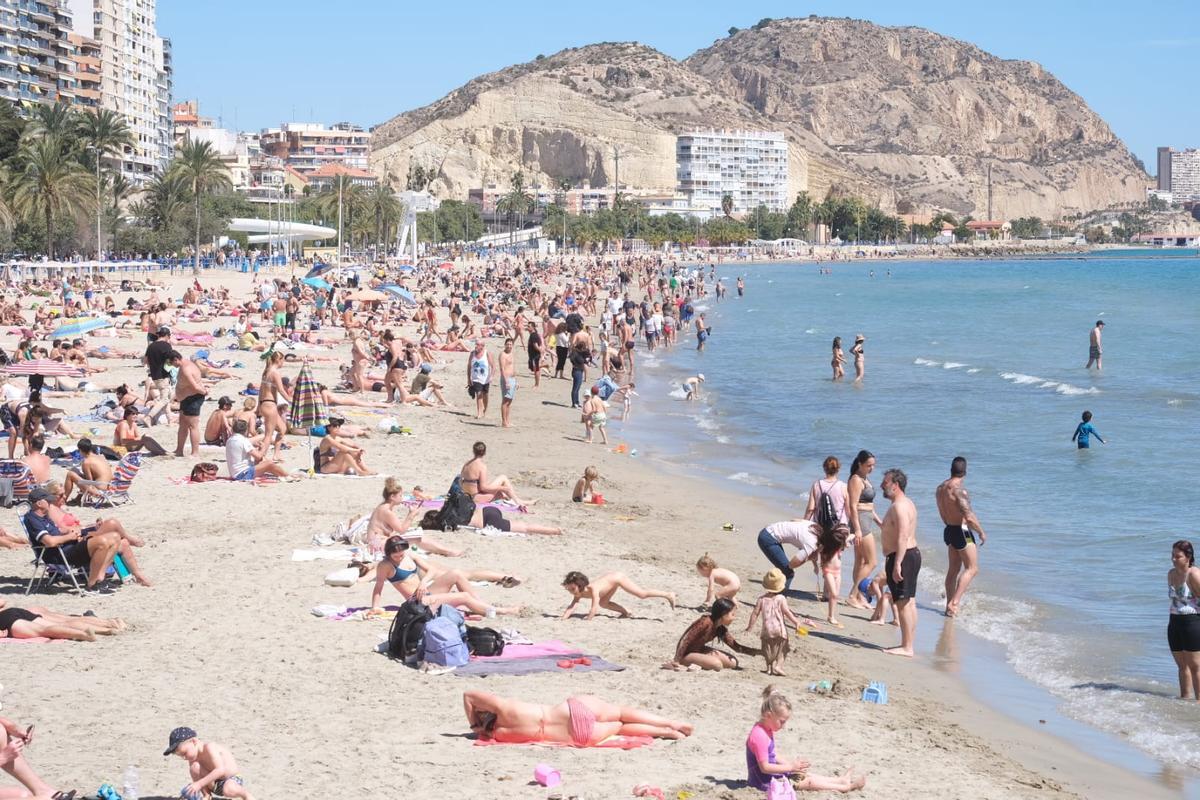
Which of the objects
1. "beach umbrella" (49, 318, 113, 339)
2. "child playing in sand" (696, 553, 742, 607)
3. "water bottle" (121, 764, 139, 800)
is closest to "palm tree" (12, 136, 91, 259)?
"beach umbrella" (49, 318, 113, 339)

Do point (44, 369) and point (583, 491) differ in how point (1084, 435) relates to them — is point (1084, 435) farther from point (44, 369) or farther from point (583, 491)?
point (44, 369)

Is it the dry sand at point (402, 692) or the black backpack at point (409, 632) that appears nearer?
the dry sand at point (402, 692)

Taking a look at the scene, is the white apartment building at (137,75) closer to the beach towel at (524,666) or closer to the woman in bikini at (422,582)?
the woman in bikini at (422,582)

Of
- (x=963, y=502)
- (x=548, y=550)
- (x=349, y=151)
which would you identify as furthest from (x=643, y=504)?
(x=349, y=151)

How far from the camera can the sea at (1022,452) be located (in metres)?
9.66

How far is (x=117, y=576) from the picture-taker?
9711 mm

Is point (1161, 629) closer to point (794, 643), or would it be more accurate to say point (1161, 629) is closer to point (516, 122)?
point (794, 643)

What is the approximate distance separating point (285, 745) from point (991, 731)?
4.15 m

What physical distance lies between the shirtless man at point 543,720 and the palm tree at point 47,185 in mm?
50272

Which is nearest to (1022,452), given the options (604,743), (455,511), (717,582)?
(455,511)

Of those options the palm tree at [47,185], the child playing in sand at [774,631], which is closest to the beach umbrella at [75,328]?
the child playing in sand at [774,631]

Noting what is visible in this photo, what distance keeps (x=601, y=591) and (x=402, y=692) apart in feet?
7.16

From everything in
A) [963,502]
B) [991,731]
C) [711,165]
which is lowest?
[991,731]

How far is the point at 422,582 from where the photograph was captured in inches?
367
